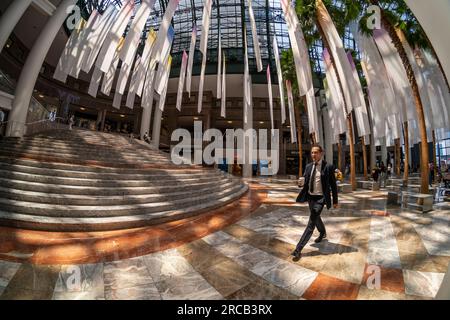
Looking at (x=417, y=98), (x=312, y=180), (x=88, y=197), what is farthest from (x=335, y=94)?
(x=88, y=197)

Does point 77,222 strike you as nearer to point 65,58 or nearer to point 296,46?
point 296,46

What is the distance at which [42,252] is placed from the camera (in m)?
3.13

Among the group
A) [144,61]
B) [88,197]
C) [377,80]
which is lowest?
[88,197]

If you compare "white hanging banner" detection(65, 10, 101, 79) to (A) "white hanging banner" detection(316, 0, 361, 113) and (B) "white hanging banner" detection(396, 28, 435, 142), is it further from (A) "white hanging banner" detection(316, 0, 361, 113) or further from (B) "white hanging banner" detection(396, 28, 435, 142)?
(B) "white hanging banner" detection(396, 28, 435, 142)

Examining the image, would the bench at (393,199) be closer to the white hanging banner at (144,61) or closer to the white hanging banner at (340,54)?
the white hanging banner at (340,54)

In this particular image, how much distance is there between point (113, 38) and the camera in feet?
29.3

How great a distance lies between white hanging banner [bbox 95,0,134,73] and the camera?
29.2 ft

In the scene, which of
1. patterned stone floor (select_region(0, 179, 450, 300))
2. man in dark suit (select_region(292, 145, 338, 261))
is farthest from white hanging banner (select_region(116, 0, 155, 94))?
man in dark suit (select_region(292, 145, 338, 261))

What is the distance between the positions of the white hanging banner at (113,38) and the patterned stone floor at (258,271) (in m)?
9.37

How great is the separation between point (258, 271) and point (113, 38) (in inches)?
434
